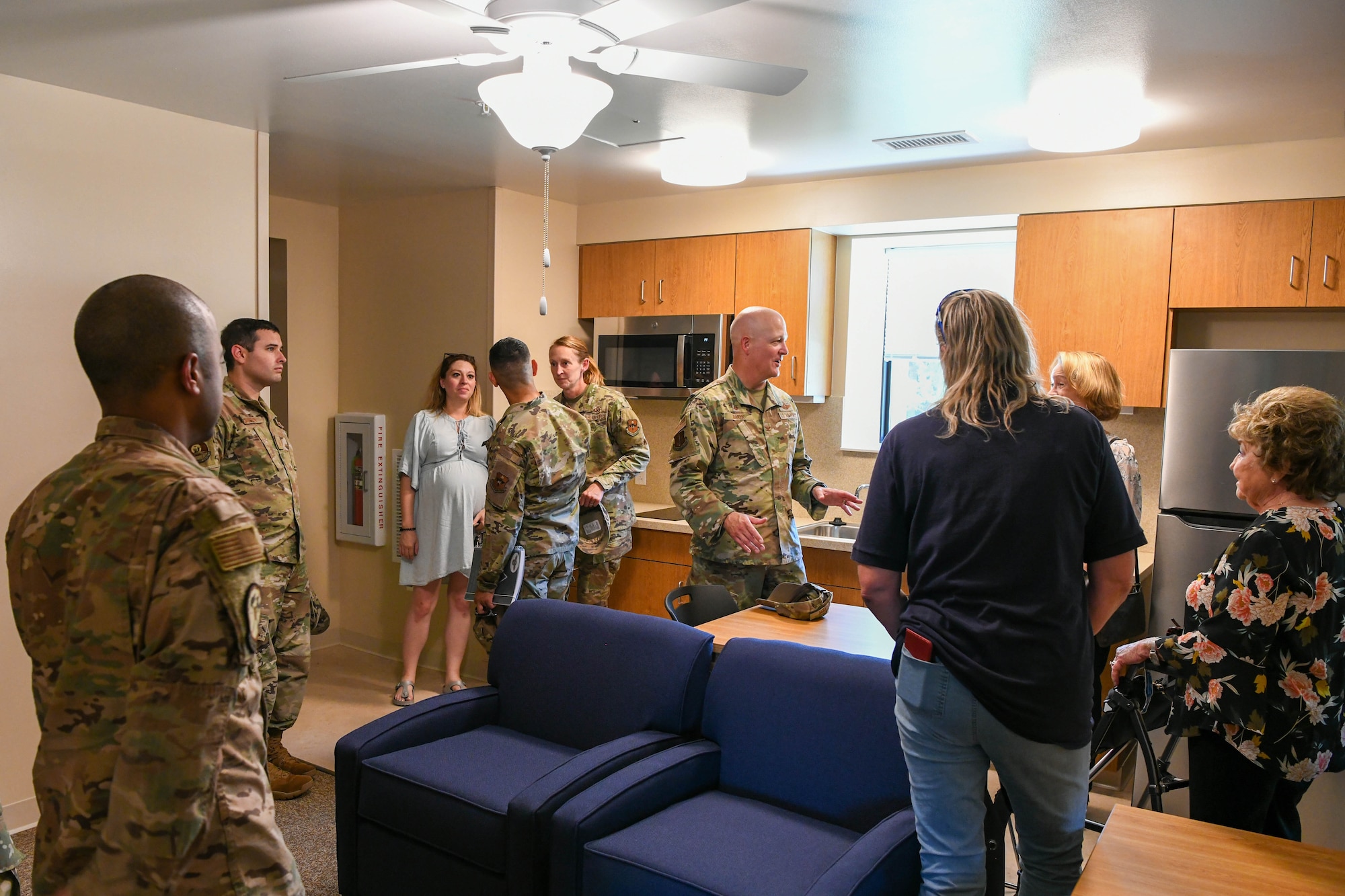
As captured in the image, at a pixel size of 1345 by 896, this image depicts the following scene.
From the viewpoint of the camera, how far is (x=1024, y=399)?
5.87 feet

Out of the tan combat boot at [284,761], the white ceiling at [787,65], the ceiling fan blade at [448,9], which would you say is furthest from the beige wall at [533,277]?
the ceiling fan blade at [448,9]

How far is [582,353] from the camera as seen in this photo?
4.62 m

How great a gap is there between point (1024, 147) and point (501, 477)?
2387 millimetres

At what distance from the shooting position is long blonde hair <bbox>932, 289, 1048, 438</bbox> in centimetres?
180

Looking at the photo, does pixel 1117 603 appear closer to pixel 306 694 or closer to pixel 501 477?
pixel 501 477

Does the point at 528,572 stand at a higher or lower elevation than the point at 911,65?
lower

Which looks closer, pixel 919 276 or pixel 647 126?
pixel 647 126

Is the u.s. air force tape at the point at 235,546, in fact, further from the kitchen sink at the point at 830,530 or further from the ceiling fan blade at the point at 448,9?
the kitchen sink at the point at 830,530

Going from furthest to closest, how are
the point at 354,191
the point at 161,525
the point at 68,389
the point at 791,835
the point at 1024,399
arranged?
1. the point at 354,191
2. the point at 68,389
3. the point at 791,835
4. the point at 1024,399
5. the point at 161,525

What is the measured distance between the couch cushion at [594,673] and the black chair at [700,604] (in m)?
0.31

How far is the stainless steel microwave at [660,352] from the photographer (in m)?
4.86

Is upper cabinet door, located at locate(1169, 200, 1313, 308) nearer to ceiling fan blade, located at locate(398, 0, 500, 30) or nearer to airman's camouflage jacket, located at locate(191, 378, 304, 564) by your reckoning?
ceiling fan blade, located at locate(398, 0, 500, 30)

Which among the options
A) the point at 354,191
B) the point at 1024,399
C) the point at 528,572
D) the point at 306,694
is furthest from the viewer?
the point at 354,191

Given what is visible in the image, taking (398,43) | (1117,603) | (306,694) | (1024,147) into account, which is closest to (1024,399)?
(1117,603)
